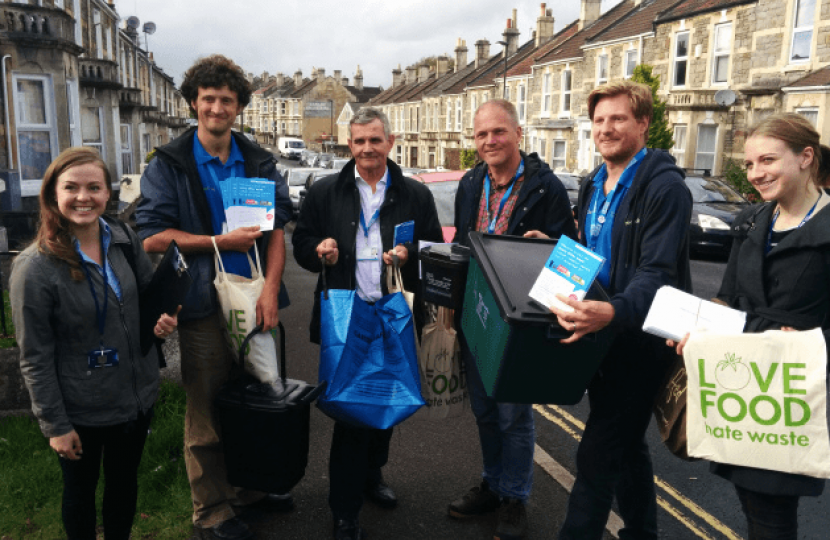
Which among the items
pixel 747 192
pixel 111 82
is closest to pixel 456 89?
pixel 111 82

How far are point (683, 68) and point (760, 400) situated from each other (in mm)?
25183

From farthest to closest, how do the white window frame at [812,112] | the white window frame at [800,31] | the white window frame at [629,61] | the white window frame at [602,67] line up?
the white window frame at [602,67] → the white window frame at [629,61] → the white window frame at [800,31] → the white window frame at [812,112]

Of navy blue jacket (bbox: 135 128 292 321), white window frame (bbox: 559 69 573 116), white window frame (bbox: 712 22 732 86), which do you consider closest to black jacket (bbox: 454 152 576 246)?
navy blue jacket (bbox: 135 128 292 321)

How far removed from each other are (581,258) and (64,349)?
207cm

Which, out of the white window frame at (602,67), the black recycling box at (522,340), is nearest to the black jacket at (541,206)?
the black recycling box at (522,340)

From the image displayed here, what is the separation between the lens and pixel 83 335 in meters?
2.57

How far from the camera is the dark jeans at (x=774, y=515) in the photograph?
230cm

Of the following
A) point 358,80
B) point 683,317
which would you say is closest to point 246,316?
point 683,317

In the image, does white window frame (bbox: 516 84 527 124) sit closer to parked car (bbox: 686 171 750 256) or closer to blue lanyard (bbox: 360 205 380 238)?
parked car (bbox: 686 171 750 256)

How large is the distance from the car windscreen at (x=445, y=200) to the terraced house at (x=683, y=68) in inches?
116

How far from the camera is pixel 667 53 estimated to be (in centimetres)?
2475

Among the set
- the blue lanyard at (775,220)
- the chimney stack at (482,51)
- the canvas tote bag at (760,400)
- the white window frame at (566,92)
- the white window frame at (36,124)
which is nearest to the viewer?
the canvas tote bag at (760,400)

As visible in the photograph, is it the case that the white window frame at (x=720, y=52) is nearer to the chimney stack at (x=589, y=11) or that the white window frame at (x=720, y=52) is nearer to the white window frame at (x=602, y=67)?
the white window frame at (x=602, y=67)

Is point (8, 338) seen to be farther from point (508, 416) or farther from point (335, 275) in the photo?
point (508, 416)
